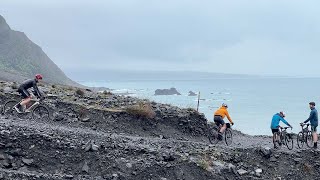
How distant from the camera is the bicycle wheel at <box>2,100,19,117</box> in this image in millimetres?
21219

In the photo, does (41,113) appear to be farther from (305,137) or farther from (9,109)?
(305,137)

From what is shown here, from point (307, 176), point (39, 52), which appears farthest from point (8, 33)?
point (307, 176)

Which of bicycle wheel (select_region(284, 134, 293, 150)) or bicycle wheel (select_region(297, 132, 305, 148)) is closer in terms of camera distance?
bicycle wheel (select_region(284, 134, 293, 150))

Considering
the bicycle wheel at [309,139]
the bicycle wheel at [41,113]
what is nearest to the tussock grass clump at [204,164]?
the bicycle wheel at [309,139]

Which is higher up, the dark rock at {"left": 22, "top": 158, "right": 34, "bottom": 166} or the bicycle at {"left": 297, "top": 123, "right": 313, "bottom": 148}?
the bicycle at {"left": 297, "top": 123, "right": 313, "bottom": 148}

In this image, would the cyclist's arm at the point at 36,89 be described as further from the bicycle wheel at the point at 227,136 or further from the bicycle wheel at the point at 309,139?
the bicycle wheel at the point at 309,139

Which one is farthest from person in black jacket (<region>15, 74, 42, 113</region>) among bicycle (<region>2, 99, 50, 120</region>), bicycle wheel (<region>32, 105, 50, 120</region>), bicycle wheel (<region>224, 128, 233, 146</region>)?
bicycle wheel (<region>224, 128, 233, 146</region>)

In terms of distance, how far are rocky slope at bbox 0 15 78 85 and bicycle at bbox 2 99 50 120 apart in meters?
103

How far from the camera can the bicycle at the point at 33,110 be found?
69.3ft

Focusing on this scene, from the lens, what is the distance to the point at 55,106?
23078 mm

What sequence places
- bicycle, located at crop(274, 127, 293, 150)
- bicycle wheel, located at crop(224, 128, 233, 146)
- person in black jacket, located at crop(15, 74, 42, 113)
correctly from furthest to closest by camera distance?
1. bicycle, located at crop(274, 127, 293, 150)
2. bicycle wheel, located at crop(224, 128, 233, 146)
3. person in black jacket, located at crop(15, 74, 42, 113)

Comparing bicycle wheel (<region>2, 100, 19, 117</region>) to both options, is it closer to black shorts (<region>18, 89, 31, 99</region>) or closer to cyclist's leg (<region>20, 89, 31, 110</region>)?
cyclist's leg (<region>20, 89, 31, 110</region>)

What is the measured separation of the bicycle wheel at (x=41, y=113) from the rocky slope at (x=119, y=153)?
0.34m

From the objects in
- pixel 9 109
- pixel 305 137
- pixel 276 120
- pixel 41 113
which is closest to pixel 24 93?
pixel 41 113
